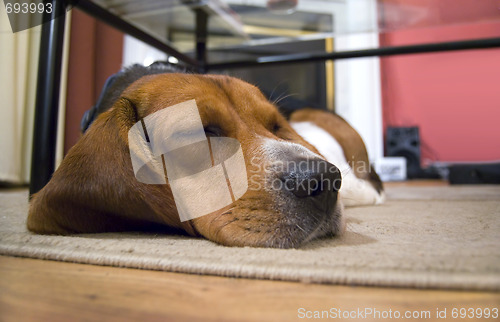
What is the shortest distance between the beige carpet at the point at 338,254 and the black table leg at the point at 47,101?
0.45m

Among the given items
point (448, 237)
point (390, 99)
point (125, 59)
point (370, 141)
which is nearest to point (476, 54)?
point (390, 99)

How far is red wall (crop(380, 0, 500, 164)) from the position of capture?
5652 millimetres

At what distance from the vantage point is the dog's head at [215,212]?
3.55ft

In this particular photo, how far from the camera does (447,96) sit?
5844mm

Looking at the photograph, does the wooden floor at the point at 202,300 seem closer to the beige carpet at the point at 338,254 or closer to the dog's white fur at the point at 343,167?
the beige carpet at the point at 338,254

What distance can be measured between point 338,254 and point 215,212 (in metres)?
0.41

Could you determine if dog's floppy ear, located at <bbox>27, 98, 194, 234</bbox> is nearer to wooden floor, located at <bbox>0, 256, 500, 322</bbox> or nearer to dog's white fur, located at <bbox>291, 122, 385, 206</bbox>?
wooden floor, located at <bbox>0, 256, 500, 322</bbox>

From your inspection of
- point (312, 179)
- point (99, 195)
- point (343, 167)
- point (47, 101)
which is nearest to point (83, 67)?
point (47, 101)

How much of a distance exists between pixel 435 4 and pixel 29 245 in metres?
3.28

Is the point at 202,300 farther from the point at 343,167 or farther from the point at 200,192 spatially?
the point at 343,167

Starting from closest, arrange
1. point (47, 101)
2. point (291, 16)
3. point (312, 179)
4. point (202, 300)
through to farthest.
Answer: point (202, 300) < point (312, 179) < point (47, 101) < point (291, 16)

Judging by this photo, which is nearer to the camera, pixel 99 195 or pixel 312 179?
pixel 312 179

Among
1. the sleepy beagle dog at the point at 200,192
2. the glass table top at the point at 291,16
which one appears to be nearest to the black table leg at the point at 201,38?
the glass table top at the point at 291,16

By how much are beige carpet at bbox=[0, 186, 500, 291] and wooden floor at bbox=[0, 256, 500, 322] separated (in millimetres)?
24
